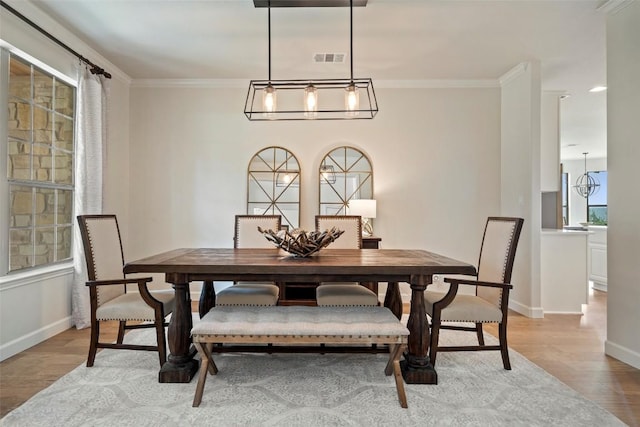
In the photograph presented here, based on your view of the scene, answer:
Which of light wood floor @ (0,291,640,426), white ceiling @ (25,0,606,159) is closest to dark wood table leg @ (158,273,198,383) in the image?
light wood floor @ (0,291,640,426)

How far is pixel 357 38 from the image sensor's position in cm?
322

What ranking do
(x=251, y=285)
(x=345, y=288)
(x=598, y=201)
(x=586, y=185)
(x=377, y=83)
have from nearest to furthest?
1. (x=345, y=288)
2. (x=251, y=285)
3. (x=377, y=83)
4. (x=598, y=201)
5. (x=586, y=185)

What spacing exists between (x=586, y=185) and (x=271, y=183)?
9.40m

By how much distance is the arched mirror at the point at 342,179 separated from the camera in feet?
14.0

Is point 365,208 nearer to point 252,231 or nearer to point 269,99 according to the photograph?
point 252,231

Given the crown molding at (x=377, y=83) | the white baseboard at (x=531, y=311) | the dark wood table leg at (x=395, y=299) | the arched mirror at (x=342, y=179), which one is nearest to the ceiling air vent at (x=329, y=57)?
the crown molding at (x=377, y=83)

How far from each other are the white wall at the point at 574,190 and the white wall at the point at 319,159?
287 inches

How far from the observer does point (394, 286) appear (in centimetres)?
266

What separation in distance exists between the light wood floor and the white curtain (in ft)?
0.92

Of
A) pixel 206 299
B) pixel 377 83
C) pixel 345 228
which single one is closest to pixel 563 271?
pixel 345 228

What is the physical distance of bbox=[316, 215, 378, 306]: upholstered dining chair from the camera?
2.58m

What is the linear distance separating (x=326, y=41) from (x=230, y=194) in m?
2.10

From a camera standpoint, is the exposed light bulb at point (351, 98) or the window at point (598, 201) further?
the window at point (598, 201)

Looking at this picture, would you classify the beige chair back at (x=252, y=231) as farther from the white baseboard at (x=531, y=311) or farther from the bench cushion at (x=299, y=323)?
the white baseboard at (x=531, y=311)
